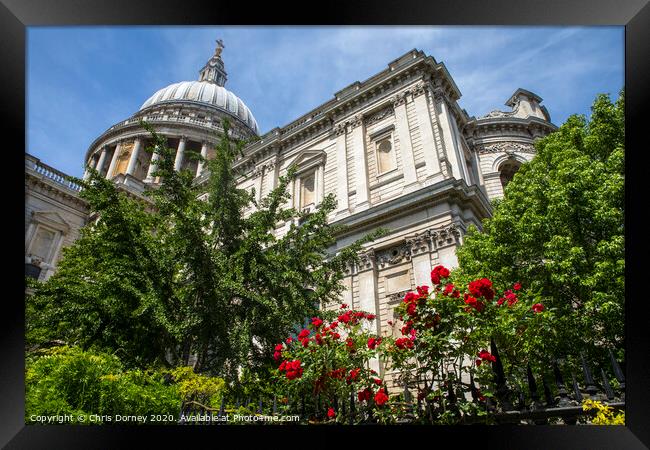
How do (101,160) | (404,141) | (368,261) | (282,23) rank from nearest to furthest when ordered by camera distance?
1. (282,23)
2. (368,261)
3. (404,141)
4. (101,160)

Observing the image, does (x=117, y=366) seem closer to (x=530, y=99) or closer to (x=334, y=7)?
(x=334, y=7)

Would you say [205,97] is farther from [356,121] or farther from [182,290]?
[182,290]

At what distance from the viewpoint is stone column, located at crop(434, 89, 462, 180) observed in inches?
674

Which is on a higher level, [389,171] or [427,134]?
[427,134]

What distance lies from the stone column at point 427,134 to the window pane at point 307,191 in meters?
6.63

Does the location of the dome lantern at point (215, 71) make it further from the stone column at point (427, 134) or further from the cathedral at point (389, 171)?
the stone column at point (427, 134)

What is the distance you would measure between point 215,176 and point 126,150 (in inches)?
1448

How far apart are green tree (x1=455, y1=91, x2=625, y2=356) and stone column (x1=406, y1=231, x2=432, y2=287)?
2245mm

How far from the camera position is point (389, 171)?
1862 cm

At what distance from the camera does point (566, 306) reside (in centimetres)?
998

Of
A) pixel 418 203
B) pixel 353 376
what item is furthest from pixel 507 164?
pixel 353 376

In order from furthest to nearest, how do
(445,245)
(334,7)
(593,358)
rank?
(445,245)
(593,358)
(334,7)

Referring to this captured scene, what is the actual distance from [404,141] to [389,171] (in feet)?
5.08

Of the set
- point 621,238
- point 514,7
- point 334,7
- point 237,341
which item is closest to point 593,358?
point 621,238
